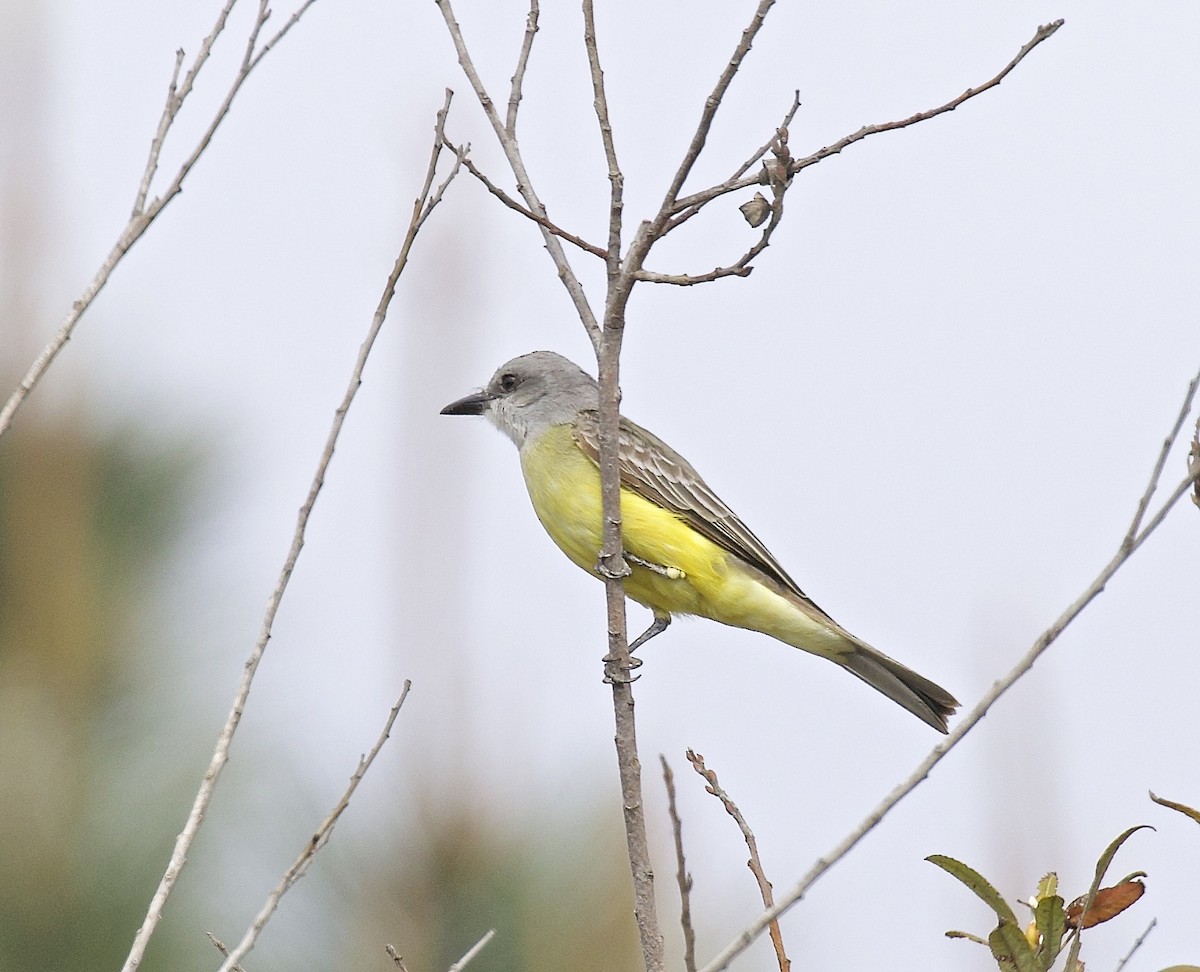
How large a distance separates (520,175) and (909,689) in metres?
3.01

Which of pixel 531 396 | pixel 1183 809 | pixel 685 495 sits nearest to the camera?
pixel 1183 809

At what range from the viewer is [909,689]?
6.20 meters

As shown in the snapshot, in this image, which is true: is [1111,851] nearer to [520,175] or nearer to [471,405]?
[520,175]

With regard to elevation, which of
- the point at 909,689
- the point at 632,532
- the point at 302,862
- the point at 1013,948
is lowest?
the point at 302,862

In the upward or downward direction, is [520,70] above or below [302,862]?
above

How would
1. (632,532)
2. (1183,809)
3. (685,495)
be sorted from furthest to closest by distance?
(685,495), (632,532), (1183,809)

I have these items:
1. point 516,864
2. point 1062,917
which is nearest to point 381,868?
point 516,864

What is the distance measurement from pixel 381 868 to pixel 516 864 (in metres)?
0.63

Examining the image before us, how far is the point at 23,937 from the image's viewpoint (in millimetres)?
6934

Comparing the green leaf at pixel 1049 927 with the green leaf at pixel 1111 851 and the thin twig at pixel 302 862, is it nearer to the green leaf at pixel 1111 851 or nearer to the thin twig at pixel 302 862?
the green leaf at pixel 1111 851

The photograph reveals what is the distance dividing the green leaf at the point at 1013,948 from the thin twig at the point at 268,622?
56.8 inches

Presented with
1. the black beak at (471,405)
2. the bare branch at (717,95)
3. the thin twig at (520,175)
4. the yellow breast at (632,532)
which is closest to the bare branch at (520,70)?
the thin twig at (520,175)

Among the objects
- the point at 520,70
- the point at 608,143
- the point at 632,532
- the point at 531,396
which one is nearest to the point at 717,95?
the point at 608,143

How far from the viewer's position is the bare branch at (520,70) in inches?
168
